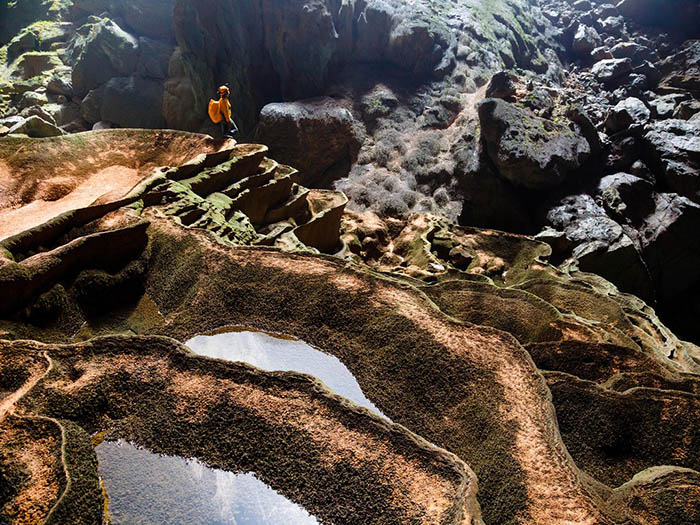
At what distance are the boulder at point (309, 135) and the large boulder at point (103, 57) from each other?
36.5ft

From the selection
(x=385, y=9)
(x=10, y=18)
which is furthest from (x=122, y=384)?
(x=10, y=18)

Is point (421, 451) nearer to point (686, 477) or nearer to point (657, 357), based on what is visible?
point (686, 477)

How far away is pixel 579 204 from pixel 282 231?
524 inches

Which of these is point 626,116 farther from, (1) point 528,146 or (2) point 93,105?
(2) point 93,105

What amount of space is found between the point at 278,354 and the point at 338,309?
1.18 meters

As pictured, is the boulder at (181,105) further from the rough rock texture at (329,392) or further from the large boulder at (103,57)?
the rough rock texture at (329,392)

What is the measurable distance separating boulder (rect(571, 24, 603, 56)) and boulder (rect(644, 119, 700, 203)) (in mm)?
12371

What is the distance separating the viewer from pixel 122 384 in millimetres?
4793

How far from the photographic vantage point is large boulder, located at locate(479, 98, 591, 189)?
17297 millimetres

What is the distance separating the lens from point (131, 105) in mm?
23922

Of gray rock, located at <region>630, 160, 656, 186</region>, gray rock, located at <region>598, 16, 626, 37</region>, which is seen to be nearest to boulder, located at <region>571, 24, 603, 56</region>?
gray rock, located at <region>598, 16, 626, 37</region>

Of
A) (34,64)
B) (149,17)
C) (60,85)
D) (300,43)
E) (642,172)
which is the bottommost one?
(60,85)

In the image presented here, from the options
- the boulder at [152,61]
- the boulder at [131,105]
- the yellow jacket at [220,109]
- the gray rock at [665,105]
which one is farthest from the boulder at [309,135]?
the gray rock at [665,105]

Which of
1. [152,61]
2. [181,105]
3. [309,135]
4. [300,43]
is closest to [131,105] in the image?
[152,61]
